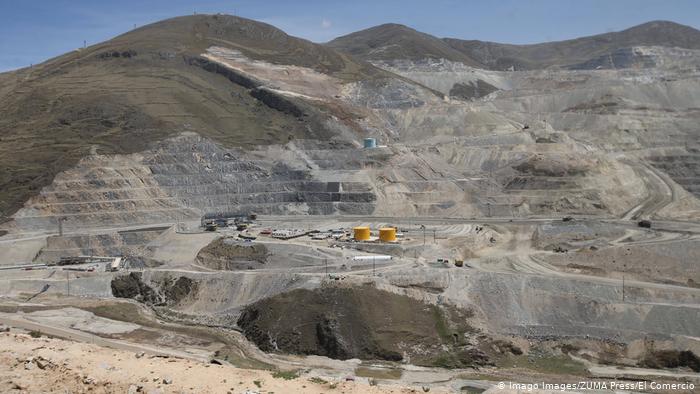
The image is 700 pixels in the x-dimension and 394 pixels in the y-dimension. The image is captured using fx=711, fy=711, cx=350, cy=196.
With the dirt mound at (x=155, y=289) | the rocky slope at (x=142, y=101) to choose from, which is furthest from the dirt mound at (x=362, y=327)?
the rocky slope at (x=142, y=101)

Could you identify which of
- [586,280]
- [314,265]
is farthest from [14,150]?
[586,280]

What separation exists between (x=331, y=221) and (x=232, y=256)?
1908cm

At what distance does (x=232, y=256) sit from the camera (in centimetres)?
6812

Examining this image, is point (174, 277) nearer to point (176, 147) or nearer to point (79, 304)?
point (79, 304)

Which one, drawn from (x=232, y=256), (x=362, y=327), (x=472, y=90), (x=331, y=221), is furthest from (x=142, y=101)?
(x=472, y=90)

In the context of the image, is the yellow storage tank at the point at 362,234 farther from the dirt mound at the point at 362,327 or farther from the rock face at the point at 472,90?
the rock face at the point at 472,90

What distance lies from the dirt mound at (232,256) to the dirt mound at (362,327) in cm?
1212

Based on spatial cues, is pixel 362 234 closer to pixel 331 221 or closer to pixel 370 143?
pixel 331 221

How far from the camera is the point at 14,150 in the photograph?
93.1 m

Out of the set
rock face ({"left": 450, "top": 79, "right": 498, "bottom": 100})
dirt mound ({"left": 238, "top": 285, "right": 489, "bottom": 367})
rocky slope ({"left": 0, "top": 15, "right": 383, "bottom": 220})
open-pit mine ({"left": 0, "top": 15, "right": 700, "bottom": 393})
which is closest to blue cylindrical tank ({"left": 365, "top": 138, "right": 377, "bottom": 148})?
open-pit mine ({"left": 0, "top": 15, "right": 700, "bottom": 393})

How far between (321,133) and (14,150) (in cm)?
4288

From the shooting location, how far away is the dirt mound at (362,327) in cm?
4847

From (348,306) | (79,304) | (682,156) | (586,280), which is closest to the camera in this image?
(348,306)

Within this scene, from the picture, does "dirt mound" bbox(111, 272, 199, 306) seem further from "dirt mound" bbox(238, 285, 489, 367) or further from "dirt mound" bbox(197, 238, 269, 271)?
"dirt mound" bbox(238, 285, 489, 367)
